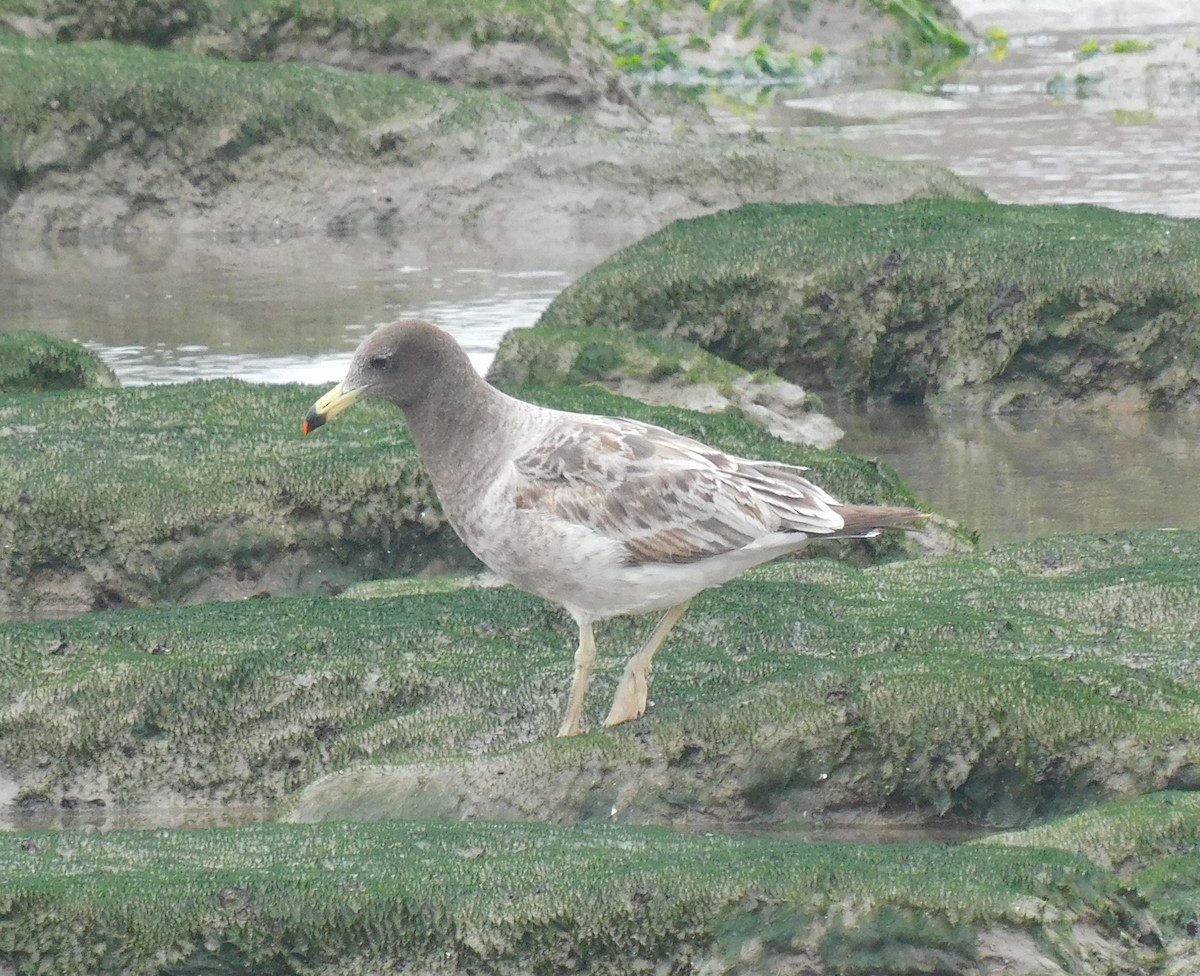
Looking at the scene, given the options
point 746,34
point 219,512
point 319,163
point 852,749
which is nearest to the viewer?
point 852,749

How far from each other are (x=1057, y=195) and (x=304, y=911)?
539 inches

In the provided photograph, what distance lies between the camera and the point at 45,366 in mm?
11930

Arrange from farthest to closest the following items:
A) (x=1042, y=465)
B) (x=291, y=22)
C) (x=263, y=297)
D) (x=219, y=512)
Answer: (x=291, y=22) → (x=263, y=297) → (x=1042, y=465) → (x=219, y=512)

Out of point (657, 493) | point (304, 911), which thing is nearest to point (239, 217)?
point (657, 493)

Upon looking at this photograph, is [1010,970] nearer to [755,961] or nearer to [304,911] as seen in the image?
[755,961]

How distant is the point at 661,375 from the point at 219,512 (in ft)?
10.3

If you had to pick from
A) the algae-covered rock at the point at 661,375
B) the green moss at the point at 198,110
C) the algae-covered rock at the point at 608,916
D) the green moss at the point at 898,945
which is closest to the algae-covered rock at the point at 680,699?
the algae-covered rock at the point at 608,916

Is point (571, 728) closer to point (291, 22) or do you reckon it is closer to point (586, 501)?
point (586, 501)

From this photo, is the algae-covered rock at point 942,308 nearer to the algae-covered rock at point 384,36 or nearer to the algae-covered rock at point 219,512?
the algae-covered rock at point 219,512

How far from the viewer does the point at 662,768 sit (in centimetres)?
707

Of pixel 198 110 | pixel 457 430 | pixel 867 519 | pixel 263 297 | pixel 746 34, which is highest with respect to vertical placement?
pixel 457 430

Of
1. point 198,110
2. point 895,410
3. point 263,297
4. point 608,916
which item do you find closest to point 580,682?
point 608,916

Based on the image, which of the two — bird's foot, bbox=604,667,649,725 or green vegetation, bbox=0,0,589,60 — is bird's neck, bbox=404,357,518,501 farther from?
green vegetation, bbox=0,0,589,60

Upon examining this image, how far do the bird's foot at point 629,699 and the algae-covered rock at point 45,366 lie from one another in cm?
562
